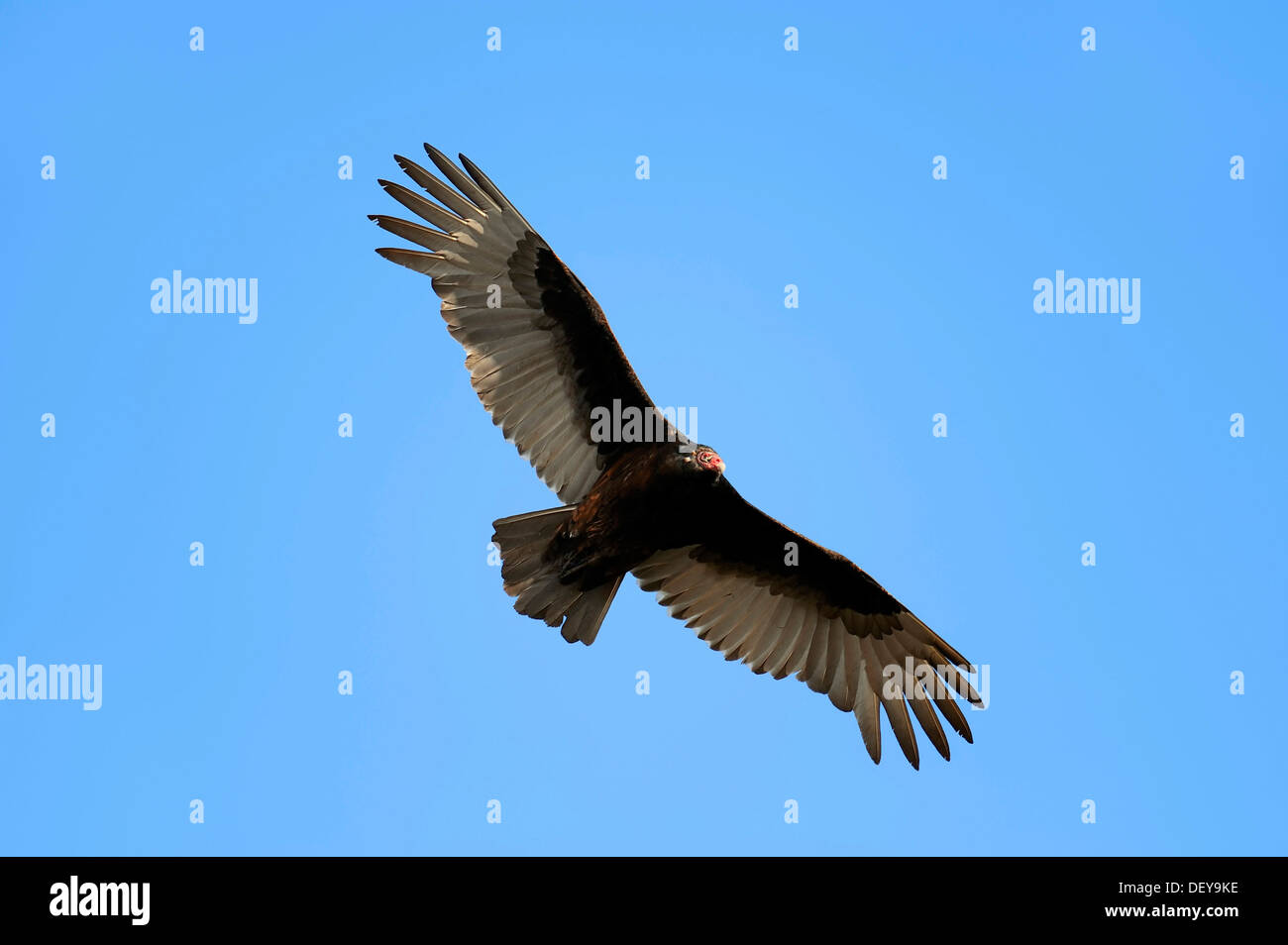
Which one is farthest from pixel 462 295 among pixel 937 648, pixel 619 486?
pixel 937 648

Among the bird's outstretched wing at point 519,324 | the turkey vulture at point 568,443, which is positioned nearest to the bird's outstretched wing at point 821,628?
the turkey vulture at point 568,443

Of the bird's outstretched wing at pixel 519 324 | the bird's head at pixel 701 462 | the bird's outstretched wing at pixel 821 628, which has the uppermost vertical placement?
the bird's outstretched wing at pixel 519 324

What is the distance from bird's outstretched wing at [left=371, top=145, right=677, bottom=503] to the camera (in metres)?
10.8

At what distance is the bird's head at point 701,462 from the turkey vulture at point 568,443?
1 centimetres

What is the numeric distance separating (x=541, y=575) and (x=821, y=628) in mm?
2822

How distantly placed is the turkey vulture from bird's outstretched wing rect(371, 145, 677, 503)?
10 mm

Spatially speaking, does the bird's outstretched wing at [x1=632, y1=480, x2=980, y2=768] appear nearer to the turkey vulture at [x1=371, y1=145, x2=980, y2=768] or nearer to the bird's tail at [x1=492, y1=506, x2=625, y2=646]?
the turkey vulture at [x1=371, y1=145, x2=980, y2=768]

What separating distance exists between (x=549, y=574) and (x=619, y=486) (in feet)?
3.06

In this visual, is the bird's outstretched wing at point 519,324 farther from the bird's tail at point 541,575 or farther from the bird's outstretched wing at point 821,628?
the bird's outstretched wing at point 821,628

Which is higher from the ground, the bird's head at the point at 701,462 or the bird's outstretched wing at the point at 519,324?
the bird's outstretched wing at the point at 519,324

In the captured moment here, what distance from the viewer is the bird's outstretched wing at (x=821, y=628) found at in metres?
12.0

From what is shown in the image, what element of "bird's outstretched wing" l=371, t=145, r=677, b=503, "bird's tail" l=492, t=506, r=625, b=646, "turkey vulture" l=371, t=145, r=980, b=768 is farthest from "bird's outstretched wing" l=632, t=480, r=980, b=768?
"bird's outstretched wing" l=371, t=145, r=677, b=503

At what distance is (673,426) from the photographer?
431 inches

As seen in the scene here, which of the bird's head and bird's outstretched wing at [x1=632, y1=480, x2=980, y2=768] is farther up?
the bird's head
